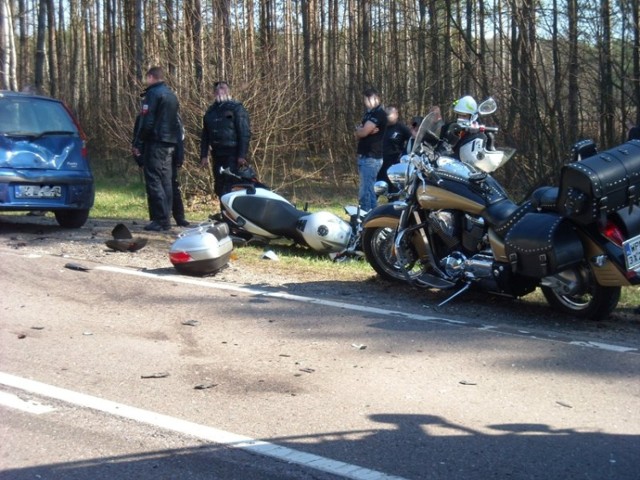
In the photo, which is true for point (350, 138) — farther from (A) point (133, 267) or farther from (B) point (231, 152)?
(A) point (133, 267)

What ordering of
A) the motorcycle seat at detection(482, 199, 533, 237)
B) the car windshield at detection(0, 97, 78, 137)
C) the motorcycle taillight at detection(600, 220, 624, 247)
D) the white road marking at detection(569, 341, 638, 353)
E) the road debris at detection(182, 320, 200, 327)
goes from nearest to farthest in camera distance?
the white road marking at detection(569, 341, 638, 353) < the motorcycle taillight at detection(600, 220, 624, 247) < the road debris at detection(182, 320, 200, 327) < the motorcycle seat at detection(482, 199, 533, 237) < the car windshield at detection(0, 97, 78, 137)

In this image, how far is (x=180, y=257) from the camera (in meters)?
8.88

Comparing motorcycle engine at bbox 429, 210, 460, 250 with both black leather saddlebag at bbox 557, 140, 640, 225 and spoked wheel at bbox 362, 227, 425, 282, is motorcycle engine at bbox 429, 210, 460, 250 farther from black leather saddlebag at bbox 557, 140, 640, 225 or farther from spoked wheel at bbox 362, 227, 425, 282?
black leather saddlebag at bbox 557, 140, 640, 225

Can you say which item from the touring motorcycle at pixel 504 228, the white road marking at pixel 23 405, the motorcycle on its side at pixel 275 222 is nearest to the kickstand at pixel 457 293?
the touring motorcycle at pixel 504 228

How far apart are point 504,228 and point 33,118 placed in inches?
279

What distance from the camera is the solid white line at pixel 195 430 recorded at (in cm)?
426

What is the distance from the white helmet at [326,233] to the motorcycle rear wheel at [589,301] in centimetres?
314

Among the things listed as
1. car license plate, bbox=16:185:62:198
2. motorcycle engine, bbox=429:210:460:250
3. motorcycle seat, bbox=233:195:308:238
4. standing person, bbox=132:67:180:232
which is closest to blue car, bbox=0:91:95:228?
car license plate, bbox=16:185:62:198

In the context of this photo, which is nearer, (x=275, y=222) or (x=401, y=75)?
(x=275, y=222)

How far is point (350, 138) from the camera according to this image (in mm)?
23422

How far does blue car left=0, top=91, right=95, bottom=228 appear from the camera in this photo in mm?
11203

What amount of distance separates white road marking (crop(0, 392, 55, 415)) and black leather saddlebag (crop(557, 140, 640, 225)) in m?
3.92

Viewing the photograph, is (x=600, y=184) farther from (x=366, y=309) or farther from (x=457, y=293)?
(x=366, y=309)

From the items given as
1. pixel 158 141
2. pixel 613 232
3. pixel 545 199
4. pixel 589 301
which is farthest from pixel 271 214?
pixel 613 232
